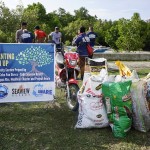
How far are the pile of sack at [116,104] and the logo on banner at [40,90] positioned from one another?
1.27 metres

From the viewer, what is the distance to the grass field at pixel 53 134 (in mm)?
4621

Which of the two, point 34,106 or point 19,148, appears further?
point 34,106

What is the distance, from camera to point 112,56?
16531mm

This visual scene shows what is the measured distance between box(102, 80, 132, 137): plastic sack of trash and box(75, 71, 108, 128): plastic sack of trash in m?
0.14

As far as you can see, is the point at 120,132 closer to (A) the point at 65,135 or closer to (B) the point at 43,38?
(A) the point at 65,135

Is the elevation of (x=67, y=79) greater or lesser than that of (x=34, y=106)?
greater

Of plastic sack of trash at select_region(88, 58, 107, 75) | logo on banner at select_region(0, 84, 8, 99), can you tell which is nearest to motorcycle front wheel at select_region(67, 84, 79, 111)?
logo on banner at select_region(0, 84, 8, 99)

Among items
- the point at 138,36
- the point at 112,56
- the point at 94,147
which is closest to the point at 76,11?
the point at 138,36

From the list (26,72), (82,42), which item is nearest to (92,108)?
(26,72)

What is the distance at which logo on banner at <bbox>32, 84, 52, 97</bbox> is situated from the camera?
21.0 ft

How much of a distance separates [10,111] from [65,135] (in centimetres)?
162

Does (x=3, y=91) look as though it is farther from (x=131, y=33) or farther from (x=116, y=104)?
(x=131, y=33)

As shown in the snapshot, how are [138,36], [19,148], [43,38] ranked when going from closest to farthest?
[19,148]
[43,38]
[138,36]

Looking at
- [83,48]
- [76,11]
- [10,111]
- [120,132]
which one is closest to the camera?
[120,132]
